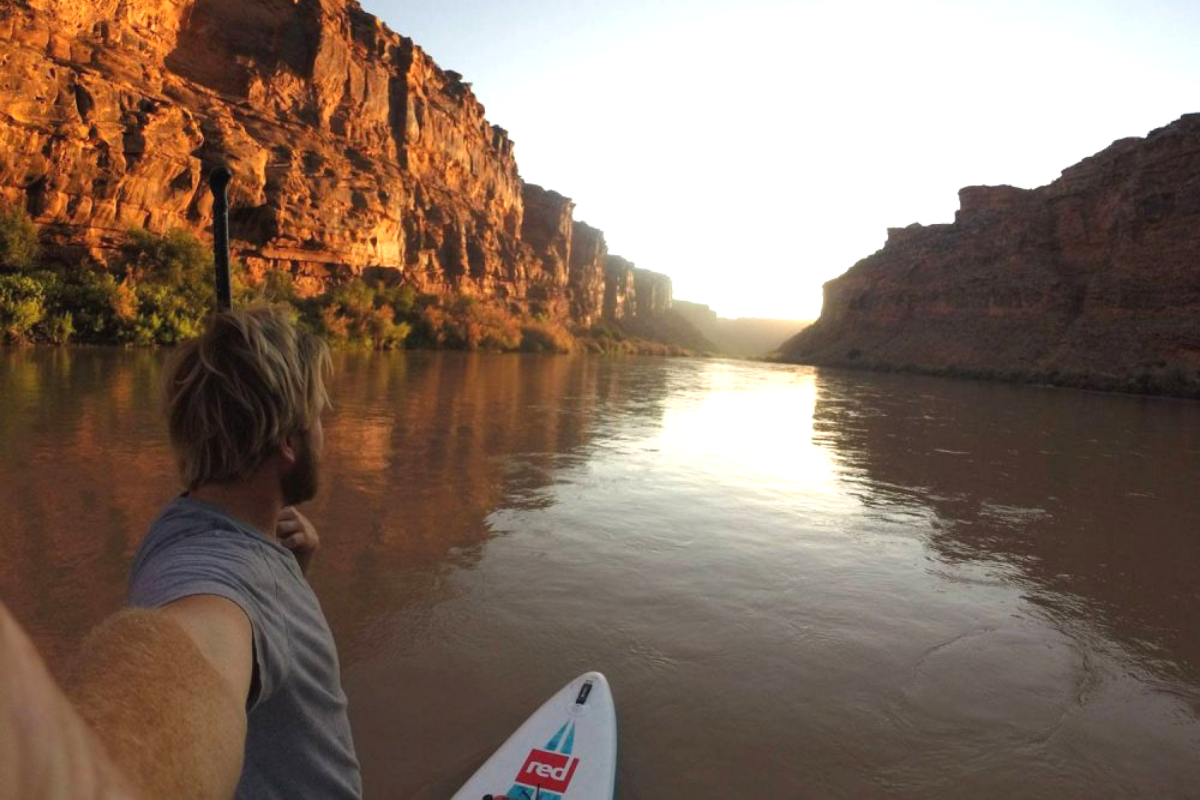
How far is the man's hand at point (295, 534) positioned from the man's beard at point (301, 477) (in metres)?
0.20

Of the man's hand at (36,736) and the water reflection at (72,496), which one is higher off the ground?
the man's hand at (36,736)

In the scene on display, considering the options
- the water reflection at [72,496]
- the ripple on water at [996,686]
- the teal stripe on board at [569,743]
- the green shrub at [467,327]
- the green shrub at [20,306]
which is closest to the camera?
the teal stripe on board at [569,743]

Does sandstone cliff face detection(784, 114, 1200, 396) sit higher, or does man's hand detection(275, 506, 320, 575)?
sandstone cliff face detection(784, 114, 1200, 396)

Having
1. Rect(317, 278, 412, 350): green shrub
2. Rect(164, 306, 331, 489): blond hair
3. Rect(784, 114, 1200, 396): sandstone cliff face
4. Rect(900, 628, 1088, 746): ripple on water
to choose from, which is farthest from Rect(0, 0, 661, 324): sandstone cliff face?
Rect(784, 114, 1200, 396): sandstone cliff face

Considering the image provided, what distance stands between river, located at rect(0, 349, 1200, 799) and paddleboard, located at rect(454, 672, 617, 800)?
7.5 inches

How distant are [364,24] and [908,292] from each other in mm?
64294

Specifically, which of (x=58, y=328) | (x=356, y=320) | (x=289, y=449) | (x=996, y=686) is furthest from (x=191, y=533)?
(x=356, y=320)

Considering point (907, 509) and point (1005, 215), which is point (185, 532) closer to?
point (907, 509)

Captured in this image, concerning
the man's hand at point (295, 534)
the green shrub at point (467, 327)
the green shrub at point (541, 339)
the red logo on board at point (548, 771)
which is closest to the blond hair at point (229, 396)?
the man's hand at point (295, 534)

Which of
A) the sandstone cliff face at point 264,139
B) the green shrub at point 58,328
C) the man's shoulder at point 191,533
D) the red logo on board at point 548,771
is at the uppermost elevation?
the sandstone cliff face at point 264,139

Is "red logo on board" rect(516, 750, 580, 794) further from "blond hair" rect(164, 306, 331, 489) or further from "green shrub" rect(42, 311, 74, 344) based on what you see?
"green shrub" rect(42, 311, 74, 344)

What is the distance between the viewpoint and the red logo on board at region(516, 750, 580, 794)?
9.54 ft

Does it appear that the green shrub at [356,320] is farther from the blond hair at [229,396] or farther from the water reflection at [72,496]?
the blond hair at [229,396]

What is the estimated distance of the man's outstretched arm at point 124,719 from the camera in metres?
0.52
